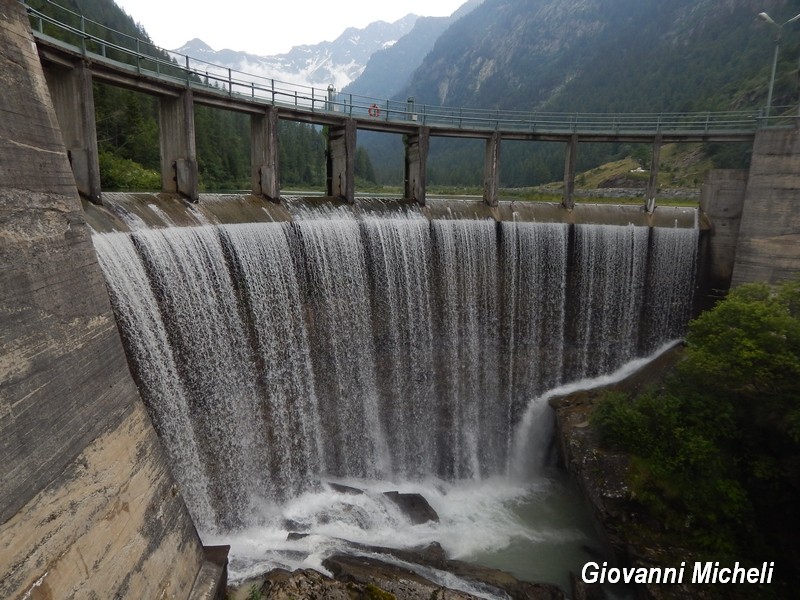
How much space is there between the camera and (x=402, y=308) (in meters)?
18.8

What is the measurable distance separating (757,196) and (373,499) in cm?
1794

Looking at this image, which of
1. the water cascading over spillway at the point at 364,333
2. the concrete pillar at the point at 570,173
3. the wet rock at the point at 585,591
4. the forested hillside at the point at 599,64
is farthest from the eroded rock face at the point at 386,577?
the forested hillside at the point at 599,64

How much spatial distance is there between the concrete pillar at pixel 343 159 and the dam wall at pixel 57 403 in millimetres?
12287

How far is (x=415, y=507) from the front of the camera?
52.2 ft

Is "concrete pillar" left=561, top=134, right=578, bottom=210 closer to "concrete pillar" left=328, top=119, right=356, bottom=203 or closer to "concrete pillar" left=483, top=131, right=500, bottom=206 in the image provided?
"concrete pillar" left=483, top=131, right=500, bottom=206

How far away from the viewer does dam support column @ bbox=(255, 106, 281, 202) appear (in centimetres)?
1747

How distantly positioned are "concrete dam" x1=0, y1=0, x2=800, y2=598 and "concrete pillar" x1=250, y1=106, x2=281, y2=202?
774mm

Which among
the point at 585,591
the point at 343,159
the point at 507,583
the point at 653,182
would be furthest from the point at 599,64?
the point at 507,583

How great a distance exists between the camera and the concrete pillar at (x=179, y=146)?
15.3 meters

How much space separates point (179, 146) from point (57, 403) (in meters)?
10.7

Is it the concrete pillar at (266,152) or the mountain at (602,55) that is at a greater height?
the mountain at (602,55)

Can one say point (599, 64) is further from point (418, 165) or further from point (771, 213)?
point (418, 165)

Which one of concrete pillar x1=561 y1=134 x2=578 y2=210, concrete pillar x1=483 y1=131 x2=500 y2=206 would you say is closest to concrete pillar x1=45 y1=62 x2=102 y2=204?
concrete pillar x1=483 y1=131 x2=500 y2=206

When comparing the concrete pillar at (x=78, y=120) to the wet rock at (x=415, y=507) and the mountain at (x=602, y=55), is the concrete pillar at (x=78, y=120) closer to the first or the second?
the wet rock at (x=415, y=507)
